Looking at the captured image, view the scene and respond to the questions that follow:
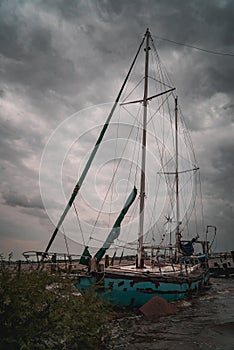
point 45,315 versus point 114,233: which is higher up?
point 114,233

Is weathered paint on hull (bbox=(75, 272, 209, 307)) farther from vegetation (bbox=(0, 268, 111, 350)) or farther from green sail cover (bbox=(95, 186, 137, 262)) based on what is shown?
vegetation (bbox=(0, 268, 111, 350))

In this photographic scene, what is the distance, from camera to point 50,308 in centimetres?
605

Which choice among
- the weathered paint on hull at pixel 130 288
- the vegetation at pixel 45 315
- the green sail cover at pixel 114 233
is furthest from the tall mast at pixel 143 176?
the vegetation at pixel 45 315

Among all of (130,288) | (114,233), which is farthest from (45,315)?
(114,233)

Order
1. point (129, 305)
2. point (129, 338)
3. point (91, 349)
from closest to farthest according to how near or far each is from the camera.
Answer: point (91, 349) < point (129, 338) < point (129, 305)

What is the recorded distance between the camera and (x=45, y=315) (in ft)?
19.4

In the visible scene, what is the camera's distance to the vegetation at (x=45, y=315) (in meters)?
5.47

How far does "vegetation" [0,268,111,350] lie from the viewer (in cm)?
547

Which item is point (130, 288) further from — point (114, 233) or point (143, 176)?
point (143, 176)

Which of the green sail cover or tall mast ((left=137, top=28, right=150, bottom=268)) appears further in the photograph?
tall mast ((left=137, top=28, right=150, bottom=268))

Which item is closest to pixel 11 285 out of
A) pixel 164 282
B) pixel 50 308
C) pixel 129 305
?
pixel 50 308

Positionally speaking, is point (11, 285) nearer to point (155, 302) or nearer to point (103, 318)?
point (103, 318)

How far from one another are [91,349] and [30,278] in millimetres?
1935

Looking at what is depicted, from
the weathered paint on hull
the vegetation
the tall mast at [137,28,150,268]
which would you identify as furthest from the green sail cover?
the vegetation
